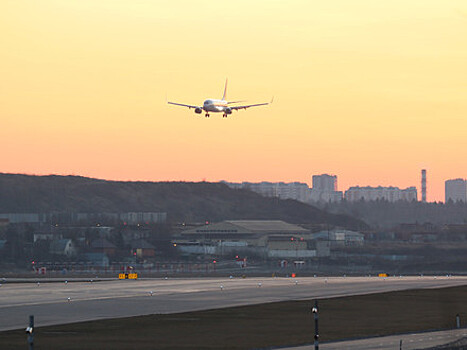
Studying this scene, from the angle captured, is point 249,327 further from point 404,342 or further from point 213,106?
point 213,106

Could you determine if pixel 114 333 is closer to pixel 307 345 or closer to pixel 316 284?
pixel 307 345

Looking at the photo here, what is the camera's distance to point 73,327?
8556 centimetres

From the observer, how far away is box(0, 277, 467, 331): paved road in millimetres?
99750

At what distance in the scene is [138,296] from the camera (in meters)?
125

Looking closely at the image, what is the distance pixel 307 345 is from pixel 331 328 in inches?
611

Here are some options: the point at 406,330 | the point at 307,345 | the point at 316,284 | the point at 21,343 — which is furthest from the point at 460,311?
the point at 316,284

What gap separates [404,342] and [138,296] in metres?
61.4

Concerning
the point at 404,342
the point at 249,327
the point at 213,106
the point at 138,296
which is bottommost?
the point at 249,327

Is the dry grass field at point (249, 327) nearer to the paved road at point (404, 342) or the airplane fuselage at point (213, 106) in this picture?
the paved road at point (404, 342)

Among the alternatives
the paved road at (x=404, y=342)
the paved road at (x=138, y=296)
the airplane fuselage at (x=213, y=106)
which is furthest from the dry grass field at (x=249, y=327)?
the airplane fuselage at (x=213, y=106)

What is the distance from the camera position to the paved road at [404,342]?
64812 mm

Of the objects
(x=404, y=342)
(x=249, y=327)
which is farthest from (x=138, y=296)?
(x=404, y=342)

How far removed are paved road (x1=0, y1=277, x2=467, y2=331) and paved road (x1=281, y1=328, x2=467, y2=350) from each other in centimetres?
2963

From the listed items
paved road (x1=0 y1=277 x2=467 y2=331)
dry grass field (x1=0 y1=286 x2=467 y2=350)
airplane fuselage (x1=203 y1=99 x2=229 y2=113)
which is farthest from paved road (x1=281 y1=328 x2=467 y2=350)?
airplane fuselage (x1=203 y1=99 x2=229 y2=113)
